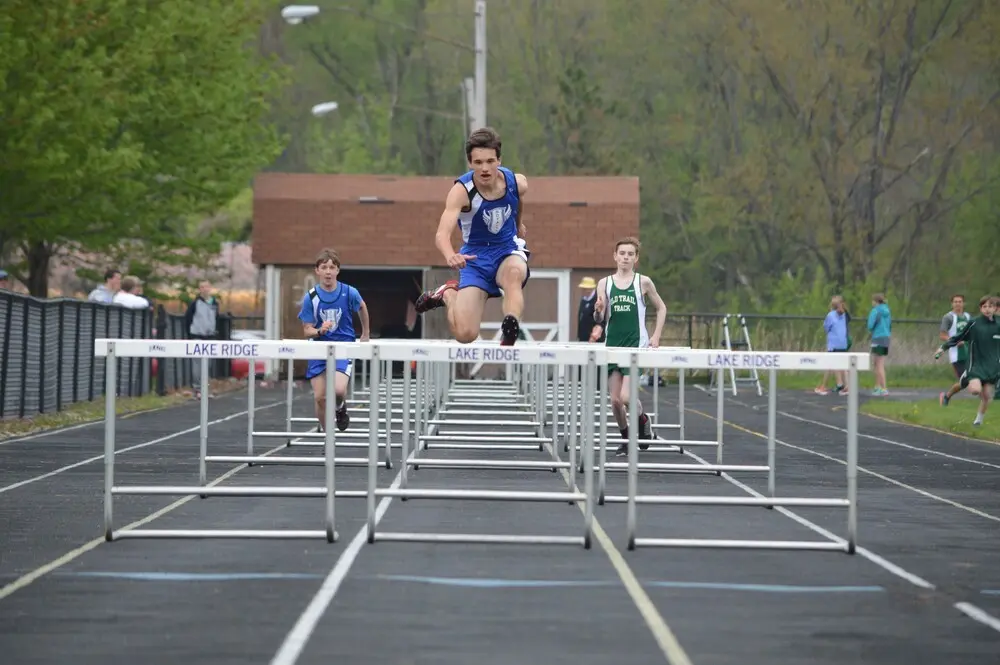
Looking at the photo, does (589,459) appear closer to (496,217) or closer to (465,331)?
(465,331)

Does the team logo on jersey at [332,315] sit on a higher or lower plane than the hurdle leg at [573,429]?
higher

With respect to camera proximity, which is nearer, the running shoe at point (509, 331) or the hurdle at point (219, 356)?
the hurdle at point (219, 356)

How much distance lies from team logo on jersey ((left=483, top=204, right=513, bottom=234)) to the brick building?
2810cm

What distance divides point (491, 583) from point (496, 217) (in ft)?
10.1

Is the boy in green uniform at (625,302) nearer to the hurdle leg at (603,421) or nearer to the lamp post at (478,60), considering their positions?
the hurdle leg at (603,421)

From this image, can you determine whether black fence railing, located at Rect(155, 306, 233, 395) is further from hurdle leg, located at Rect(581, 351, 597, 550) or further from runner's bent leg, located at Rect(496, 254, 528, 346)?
hurdle leg, located at Rect(581, 351, 597, 550)

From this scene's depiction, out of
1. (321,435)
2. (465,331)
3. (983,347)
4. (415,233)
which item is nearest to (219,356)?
(465,331)

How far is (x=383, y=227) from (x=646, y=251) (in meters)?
27.4

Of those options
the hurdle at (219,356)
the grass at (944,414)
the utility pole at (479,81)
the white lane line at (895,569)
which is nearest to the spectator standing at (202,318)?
the utility pole at (479,81)

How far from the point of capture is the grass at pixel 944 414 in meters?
25.0

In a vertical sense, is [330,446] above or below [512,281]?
below

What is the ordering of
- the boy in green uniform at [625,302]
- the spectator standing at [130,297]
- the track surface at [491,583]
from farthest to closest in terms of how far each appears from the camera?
the spectator standing at [130,297]
the boy in green uniform at [625,302]
the track surface at [491,583]

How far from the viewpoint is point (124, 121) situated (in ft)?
115

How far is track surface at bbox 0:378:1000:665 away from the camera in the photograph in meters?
8.14
